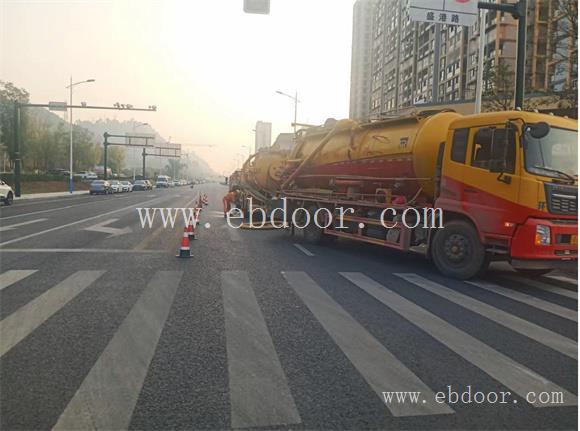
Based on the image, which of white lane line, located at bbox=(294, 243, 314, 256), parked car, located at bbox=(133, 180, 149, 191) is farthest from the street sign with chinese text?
parked car, located at bbox=(133, 180, 149, 191)

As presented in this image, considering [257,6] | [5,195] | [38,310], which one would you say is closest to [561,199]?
[257,6]

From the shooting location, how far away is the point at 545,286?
8.45 meters

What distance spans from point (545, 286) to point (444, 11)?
25.4 feet

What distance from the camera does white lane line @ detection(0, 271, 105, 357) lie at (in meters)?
4.85

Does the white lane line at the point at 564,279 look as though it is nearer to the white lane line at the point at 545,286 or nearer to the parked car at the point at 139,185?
the white lane line at the point at 545,286

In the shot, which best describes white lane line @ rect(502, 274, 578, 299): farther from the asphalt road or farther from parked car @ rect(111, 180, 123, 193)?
parked car @ rect(111, 180, 123, 193)

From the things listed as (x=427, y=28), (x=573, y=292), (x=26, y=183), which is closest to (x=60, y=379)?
(x=573, y=292)

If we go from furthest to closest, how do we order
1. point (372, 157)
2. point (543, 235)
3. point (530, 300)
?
point (372, 157) < point (543, 235) < point (530, 300)

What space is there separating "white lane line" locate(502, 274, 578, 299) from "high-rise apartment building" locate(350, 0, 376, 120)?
411 feet

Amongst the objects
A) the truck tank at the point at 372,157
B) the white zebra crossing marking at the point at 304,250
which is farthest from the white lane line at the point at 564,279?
the white zebra crossing marking at the point at 304,250

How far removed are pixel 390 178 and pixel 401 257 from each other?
78.6 inches

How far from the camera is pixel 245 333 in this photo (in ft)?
16.6

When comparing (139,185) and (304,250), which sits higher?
(139,185)

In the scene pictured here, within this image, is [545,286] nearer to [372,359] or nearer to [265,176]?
[372,359]
